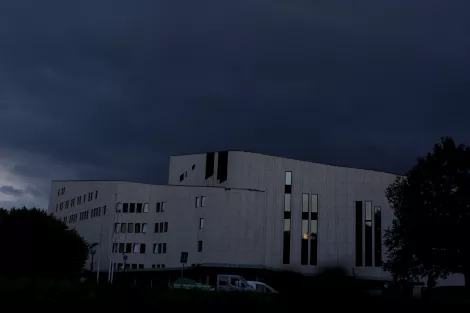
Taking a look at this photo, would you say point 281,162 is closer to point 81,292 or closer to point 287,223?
point 287,223

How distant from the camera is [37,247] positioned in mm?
60125

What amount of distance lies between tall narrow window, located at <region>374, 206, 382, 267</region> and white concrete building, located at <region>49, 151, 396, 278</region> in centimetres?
15

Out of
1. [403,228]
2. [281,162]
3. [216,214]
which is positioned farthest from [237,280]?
[281,162]

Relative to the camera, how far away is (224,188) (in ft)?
295

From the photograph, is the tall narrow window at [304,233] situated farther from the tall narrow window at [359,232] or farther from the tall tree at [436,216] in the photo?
the tall tree at [436,216]

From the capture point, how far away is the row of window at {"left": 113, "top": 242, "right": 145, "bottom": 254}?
96.3 metres

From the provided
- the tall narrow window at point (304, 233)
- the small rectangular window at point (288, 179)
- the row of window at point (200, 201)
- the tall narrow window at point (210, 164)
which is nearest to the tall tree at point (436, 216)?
the tall narrow window at point (304, 233)

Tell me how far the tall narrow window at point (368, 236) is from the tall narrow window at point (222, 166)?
22652 millimetres

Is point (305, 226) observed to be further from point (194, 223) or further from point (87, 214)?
point (87, 214)

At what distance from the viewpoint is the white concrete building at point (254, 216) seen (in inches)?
3538

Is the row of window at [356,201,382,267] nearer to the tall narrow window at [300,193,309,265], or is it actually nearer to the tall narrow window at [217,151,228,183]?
the tall narrow window at [300,193,309,265]

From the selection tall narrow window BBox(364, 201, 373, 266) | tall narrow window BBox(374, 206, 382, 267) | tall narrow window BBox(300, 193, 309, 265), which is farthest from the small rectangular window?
tall narrow window BBox(374, 206, 382, 267)

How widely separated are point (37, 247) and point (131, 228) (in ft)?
123

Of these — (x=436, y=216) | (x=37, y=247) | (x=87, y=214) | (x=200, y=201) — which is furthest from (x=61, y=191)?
(x=436, y=216)
